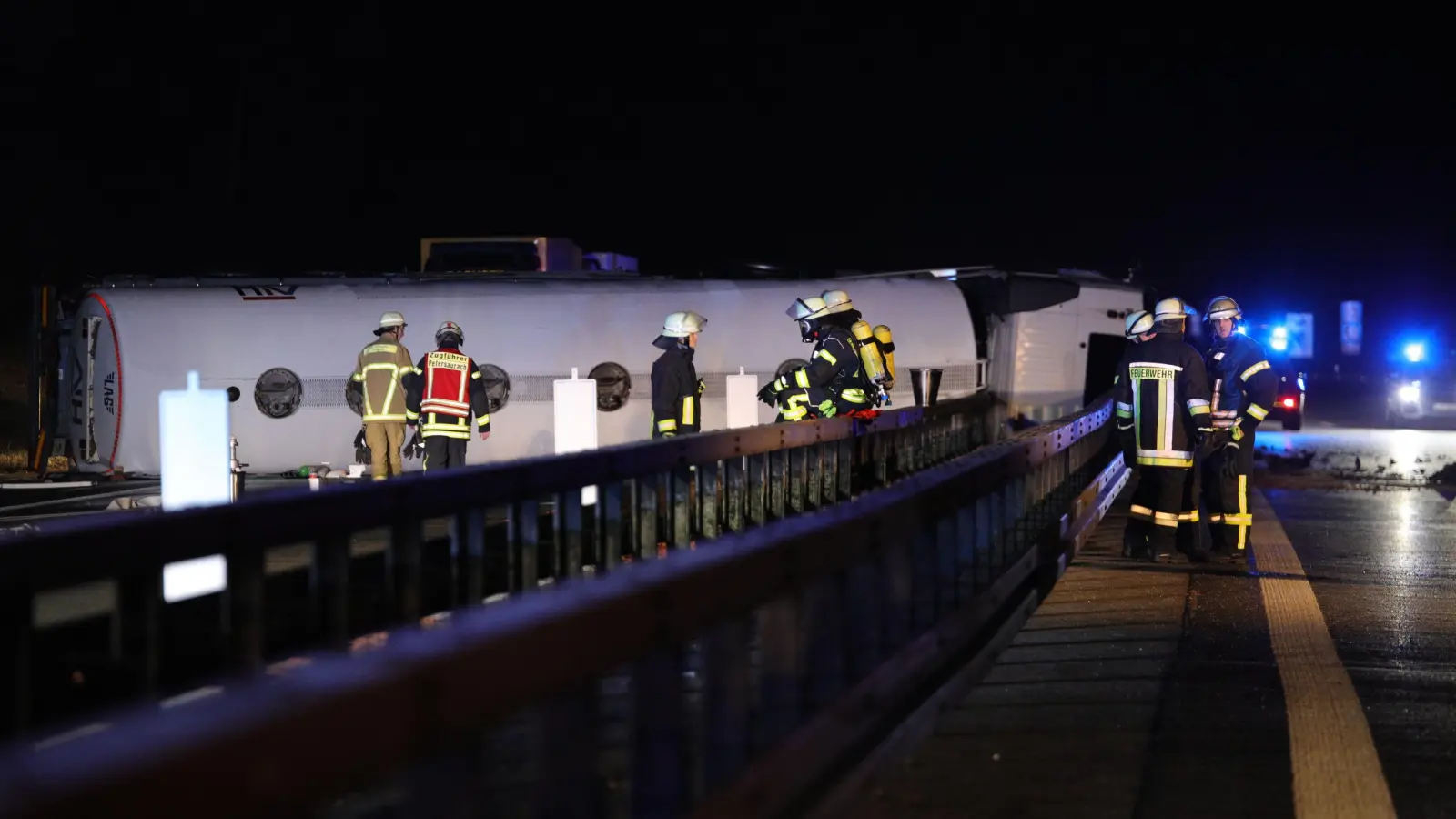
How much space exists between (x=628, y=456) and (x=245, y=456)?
14128 mm

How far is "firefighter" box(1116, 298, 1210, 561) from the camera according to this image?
38.3 ft

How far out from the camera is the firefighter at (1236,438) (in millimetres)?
12148

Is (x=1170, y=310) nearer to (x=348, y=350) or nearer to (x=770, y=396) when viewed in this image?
(x=770, y=396)

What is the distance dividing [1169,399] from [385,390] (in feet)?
24.7

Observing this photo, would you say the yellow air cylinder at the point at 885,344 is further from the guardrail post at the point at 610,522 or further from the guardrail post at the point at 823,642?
the guardrail post at the point at 823,642

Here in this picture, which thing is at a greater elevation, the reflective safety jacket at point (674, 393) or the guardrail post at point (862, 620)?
the reflective safety jacket at point (674, 393)

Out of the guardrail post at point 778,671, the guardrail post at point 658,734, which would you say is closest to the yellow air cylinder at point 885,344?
the guardrail post at point 778,671

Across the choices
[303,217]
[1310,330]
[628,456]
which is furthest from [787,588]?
[1310,330]

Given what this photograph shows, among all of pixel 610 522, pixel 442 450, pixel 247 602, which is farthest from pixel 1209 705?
pixel 442 450

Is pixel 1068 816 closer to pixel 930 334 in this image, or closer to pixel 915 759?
pixel 915 759

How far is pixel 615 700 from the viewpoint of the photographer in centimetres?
728

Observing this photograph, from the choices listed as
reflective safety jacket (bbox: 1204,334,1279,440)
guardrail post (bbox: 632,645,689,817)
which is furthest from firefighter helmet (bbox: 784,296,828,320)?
guardrail post (bbox: 632,645,689,817)

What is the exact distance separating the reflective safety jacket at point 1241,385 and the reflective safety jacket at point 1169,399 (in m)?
0.52

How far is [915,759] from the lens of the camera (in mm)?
6043
